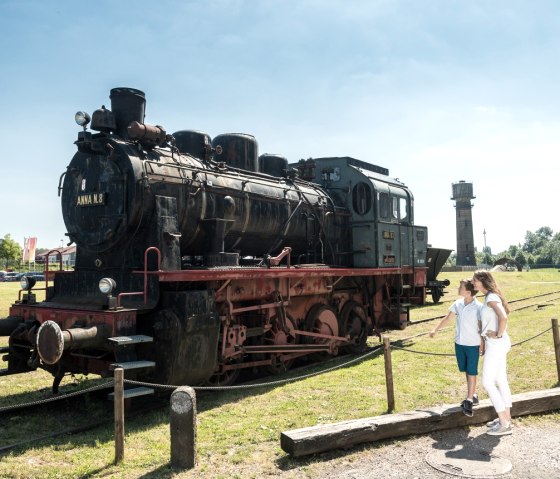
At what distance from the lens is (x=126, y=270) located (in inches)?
295

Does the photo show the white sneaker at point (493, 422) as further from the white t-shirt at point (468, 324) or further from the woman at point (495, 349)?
the white t-shirt at point (468, 324)

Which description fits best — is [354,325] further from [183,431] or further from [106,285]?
[183,431]

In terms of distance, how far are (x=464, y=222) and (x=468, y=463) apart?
259 ft

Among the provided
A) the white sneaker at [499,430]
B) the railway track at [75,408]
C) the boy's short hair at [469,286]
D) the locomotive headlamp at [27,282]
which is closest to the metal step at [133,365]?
the railway track at [75,408]

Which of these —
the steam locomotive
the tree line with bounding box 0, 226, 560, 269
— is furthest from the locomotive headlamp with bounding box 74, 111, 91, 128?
the tree line with bounding box 0, 226, 560, 269

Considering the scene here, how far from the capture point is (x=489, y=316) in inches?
235

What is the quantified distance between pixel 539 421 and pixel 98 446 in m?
5.23

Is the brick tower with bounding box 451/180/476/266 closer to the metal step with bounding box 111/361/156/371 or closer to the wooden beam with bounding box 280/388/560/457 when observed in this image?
the wooden beam with bounding box 280/388/560/457

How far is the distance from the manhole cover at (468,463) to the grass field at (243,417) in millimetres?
851

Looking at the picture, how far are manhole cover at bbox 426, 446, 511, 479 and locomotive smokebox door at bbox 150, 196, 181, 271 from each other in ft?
13.5

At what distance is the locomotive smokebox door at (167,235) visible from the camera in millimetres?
7121

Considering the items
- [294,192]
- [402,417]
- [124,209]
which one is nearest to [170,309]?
[124,209]

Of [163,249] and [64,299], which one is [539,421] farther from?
[64,299]

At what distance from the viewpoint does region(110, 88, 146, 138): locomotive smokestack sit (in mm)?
7980
